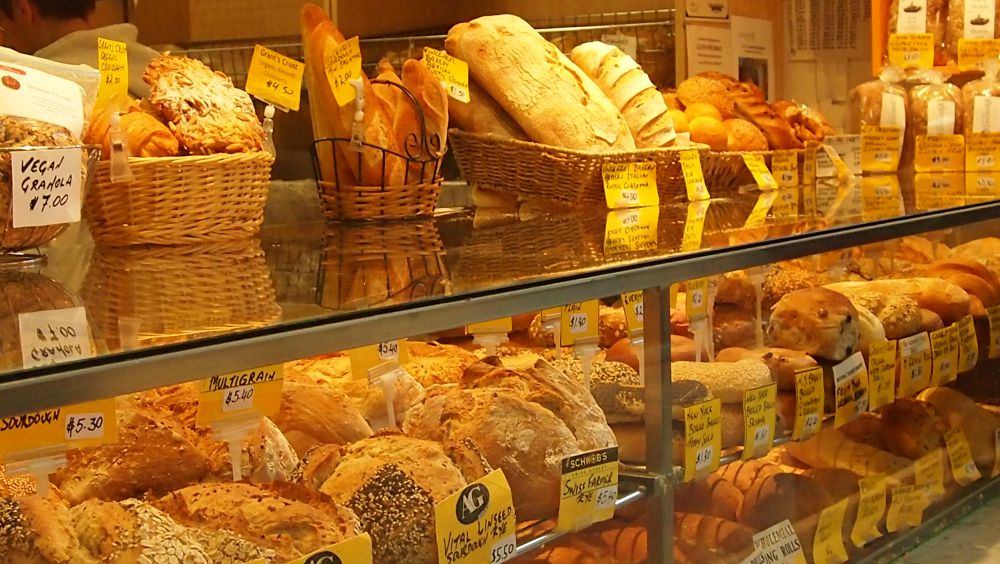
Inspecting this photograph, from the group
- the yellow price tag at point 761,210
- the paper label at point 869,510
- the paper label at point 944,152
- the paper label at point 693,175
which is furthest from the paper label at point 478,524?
the paper label at point 944,152

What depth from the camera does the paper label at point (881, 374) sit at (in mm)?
2014

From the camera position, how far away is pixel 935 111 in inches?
127

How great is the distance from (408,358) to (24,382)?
0.81 meters

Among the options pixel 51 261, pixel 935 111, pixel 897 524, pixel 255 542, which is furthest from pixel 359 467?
pixel 935 111

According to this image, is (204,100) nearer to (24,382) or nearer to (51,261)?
(51,261)

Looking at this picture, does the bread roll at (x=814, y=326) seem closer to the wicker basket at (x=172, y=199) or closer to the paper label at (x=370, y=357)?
the paper label at (x=370, y=357)

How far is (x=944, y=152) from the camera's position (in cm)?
320

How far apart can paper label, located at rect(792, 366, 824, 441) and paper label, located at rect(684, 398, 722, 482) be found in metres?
0.23

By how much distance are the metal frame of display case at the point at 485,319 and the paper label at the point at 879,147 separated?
112 centimetres

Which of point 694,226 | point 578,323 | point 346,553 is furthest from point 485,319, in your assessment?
point 694,226

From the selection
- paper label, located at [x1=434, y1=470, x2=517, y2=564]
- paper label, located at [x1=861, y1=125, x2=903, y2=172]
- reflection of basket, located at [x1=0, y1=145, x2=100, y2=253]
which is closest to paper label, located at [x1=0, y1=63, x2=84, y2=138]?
reflection of basket, located at [x1=0, y1=145, x2=100, y2=253]

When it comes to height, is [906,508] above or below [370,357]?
below

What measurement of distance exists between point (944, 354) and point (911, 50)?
1.52 meters

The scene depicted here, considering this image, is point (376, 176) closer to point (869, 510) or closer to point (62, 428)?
point (62, 428)
